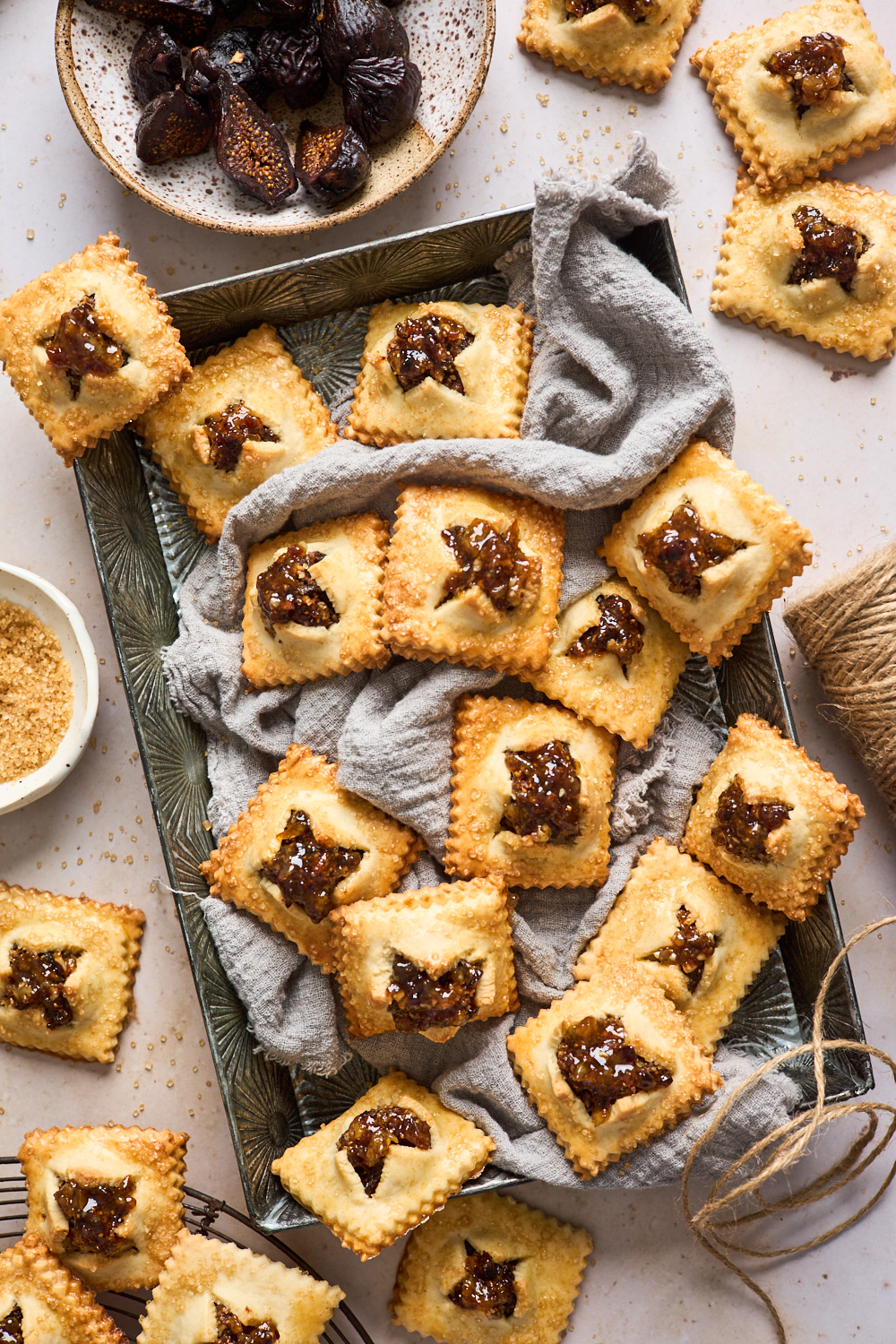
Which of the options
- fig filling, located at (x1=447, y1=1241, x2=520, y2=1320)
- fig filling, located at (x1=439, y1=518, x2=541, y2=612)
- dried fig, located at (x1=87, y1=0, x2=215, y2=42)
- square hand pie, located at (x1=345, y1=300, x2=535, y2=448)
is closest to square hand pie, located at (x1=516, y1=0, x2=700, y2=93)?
square hand pie, located at (x1=345, y1=300, x2=535, y2=448)

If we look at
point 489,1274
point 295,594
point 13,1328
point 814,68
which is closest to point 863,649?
point 295,594

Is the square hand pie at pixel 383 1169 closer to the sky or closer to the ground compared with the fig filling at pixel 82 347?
closer to the ground

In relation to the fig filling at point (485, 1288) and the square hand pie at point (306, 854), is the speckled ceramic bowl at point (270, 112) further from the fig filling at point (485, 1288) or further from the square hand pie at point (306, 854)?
the fig filling at point (485, 1288)

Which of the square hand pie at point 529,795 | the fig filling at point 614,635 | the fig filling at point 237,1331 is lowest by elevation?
the fig filling at point 237,1331

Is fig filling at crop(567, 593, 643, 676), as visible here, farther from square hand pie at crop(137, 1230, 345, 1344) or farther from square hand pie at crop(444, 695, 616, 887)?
square hand pie at crop(137, 1230, 345, 1344)

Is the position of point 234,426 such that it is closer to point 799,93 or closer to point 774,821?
point 774,821

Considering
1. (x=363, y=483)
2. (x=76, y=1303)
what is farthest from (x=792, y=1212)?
(x=363, y=483)

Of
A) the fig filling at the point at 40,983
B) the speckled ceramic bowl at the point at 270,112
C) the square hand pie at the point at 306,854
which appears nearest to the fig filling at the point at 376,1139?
the square hand pie at the point at 306,854
